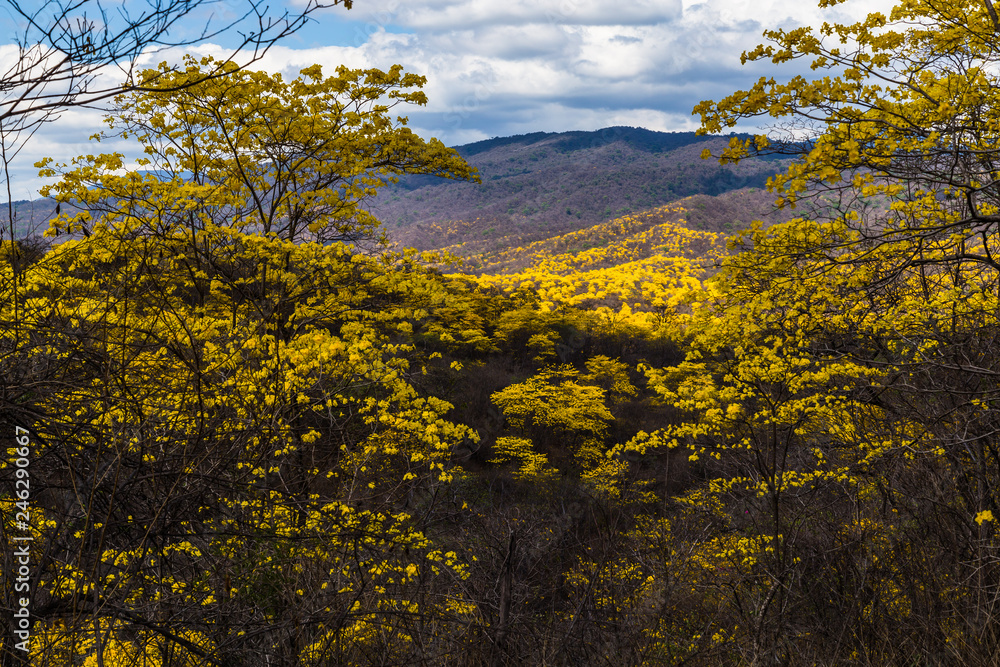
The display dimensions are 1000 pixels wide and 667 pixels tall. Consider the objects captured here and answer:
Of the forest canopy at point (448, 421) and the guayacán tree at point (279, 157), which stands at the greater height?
the guayacán tree at point (279, 157)

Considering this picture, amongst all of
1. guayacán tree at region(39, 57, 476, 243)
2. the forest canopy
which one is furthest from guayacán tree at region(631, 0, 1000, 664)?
guayacán tree at region(39, 57, 476, 243)

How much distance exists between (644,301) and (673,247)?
41871mm

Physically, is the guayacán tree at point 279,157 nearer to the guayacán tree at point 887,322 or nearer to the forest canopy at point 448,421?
the forest canopy at point 448,421

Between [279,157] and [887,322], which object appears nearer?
[887,322]

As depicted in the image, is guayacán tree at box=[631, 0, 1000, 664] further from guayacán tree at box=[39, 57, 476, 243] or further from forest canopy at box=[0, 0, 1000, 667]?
guayacán tree at box=[39, 57, 476, 243]

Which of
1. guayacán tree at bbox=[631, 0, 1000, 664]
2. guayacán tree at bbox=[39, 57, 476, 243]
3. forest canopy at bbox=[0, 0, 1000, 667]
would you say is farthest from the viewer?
guayacán tree at bbox=[39, 57, 476, 243]

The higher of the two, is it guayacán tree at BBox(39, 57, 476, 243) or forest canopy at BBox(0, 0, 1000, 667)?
guayacán tree at BBox(39, 57, 476, 243)

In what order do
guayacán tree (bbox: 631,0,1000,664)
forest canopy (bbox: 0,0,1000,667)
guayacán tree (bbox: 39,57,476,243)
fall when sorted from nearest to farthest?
forest canopy (bbox: 0,0,1000,667)
guayacán tree (bbox: 631,0,1000,664)
guayacán tree (bbox: 39,57,476,243)

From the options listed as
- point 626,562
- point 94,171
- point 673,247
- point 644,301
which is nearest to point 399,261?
point 94,171

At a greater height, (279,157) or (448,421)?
(279,157)

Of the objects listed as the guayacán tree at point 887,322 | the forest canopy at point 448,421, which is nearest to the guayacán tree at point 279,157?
the forest canopy at point 448,421

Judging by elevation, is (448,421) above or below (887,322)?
below

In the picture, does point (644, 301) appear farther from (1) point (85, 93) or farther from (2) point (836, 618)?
(1) point (85, 93)

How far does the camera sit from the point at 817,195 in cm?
469
